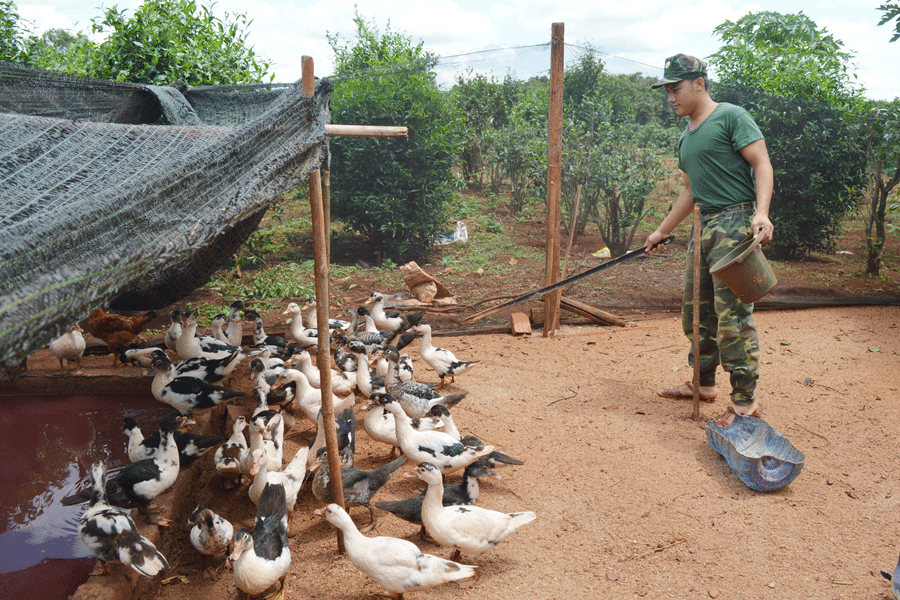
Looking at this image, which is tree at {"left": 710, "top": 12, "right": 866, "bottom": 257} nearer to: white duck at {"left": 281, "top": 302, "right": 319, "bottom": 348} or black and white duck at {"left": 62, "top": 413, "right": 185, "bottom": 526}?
white duck at {"left": 281, "top": 302, "right": 319, "bottom": 348}

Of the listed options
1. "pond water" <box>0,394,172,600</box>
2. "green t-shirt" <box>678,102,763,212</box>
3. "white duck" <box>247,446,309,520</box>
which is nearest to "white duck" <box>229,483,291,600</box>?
"white duck" <box>247,446,309,520</box>

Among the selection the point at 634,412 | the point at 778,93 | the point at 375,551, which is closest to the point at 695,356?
the point at 634,412

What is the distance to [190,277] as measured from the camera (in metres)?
4.80

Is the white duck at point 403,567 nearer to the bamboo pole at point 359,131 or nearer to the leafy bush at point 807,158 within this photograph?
the bamboo pole at point 359,131

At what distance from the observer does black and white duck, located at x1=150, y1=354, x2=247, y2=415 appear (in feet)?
14.7

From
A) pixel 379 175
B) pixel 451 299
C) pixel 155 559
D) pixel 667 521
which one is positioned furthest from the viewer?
pixel 379 175

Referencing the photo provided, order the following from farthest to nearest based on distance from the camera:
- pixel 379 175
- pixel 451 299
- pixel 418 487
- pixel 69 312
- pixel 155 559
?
pixel 379 175 < pixel 451 299 < pixel 418 487 < pixel 155 559 < pixel 69 312

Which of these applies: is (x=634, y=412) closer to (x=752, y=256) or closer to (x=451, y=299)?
(x=752, y=256)

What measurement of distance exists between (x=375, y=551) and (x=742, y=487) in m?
2.37

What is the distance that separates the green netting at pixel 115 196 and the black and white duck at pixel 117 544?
114cm

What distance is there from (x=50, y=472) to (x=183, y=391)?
0.98 meters

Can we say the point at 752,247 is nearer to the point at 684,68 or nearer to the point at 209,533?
the point at 684,68

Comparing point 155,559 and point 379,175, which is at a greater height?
point 379,175

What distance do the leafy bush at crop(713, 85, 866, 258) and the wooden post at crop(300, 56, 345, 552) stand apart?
7.29 metres
